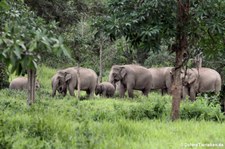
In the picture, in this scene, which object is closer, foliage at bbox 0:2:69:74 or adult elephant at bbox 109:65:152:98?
foliage at bbox 0:2:69:74

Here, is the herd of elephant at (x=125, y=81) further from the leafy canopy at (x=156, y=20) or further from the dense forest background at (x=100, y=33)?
the leafy canopy at (x=156, y=20)

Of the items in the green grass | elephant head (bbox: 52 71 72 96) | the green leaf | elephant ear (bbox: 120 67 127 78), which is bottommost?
the green grass

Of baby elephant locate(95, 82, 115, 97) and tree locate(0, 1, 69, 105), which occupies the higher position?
tree locate(0, 1, 69, 105)

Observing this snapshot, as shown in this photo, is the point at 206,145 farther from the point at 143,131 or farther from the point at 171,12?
the point at 171,12

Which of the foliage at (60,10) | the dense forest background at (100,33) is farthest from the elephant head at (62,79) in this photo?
the foliage at (60,10)

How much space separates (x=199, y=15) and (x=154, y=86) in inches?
534

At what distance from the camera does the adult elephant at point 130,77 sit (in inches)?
725

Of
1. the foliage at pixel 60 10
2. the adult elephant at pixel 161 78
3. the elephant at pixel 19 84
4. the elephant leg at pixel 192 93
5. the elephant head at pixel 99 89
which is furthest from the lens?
the adult elephant at pixel 161 78

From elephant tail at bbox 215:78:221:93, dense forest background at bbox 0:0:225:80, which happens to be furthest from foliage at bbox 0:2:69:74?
elephant tail at bbox 215:78:221:93

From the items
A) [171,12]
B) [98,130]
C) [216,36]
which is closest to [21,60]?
[98,130]

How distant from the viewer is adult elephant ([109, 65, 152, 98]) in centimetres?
1841

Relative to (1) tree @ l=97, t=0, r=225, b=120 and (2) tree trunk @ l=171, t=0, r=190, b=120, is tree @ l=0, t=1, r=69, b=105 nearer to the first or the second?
(1) tree @ l=97, t=0, r=225, b=120

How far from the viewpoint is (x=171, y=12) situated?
847 cm

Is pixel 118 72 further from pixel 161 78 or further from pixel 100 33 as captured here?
pixel 100 33
